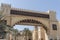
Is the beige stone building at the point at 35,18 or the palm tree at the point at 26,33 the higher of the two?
the beige stone building at the point at 35,18

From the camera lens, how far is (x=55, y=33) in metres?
32.5

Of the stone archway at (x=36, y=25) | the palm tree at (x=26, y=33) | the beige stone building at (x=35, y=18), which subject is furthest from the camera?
the palm tree at (x=26, y=33)

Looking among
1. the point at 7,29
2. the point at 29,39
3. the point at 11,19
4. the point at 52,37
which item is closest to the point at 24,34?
the point at 29,39

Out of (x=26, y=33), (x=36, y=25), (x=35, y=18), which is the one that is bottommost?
(x=26, y=33)

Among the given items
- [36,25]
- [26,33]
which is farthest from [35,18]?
[26,33]

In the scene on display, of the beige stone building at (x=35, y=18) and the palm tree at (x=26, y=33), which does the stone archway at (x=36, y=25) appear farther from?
the palm tree at (x=26, y=33)

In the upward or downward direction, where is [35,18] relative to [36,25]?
upward

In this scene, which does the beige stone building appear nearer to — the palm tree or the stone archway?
the stone archway

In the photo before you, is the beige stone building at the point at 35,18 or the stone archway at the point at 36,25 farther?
the stone archway at the point at 36,25

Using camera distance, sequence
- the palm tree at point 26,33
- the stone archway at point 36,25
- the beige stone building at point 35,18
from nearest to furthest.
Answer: the beige stone building at point 35,18 → the stone archway at point 36,25 → the palm tree at point 26,33

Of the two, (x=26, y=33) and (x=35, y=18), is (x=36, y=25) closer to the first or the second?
(x=35, y=18)

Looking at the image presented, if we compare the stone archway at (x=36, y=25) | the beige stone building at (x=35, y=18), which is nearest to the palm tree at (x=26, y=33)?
the stone archway at (x=36, y=25)

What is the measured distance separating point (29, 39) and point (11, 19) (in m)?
23.8

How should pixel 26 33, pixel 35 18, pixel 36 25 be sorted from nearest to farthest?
1. pixel 35 18
2. pixel 36 25
3. pixel 26 33
